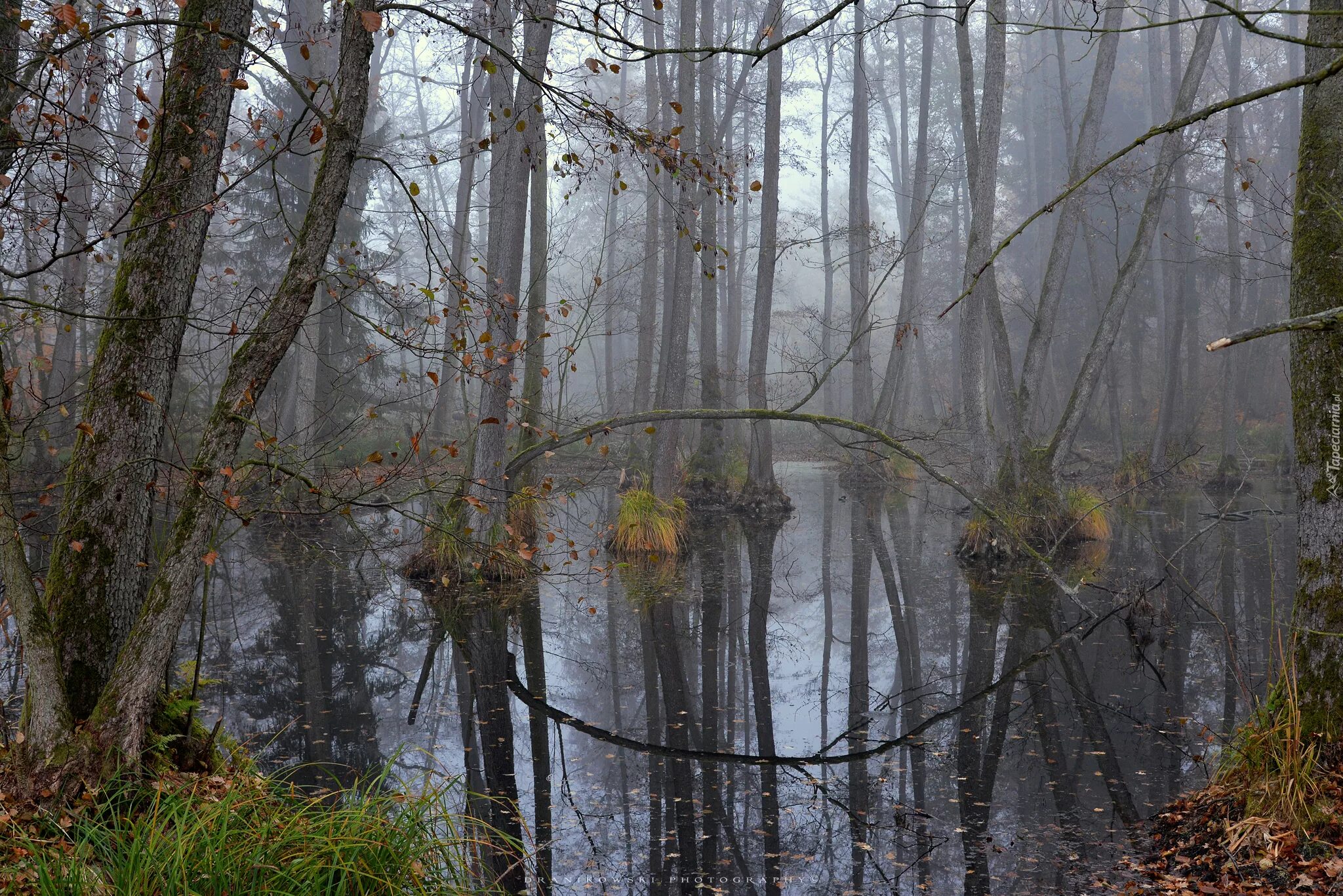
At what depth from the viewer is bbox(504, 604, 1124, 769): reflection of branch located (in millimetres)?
5609

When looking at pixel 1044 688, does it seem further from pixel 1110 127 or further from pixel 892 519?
pixel 1110 127

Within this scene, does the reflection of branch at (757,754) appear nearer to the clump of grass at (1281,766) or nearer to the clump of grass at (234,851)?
the clump of grass at (1281,766)

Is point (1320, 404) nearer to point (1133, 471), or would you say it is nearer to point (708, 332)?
point (708, 332)

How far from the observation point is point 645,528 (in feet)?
39.8

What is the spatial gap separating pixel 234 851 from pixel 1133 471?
59.2ft

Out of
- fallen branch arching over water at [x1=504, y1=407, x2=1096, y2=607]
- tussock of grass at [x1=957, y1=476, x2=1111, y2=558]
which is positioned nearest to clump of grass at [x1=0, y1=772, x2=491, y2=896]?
fallen branch arching over water at [x1=504, y1=407, x2=1096, y2=607]

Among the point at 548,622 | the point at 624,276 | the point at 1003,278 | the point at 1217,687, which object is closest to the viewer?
the point at 1217,687

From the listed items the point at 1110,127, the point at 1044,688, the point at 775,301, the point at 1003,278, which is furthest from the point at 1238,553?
the point at 775,301

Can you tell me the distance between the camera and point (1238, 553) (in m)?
11.8

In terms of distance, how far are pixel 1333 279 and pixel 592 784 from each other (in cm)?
429

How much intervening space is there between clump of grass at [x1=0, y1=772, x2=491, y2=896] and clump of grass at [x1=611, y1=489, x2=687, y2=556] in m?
8.43

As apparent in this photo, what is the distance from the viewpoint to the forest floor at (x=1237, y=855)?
349cm

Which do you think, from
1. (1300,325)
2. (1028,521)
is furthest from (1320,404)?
(1028,521)

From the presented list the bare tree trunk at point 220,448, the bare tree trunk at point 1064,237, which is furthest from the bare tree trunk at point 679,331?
the bare tree trunk at point 220,448
